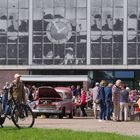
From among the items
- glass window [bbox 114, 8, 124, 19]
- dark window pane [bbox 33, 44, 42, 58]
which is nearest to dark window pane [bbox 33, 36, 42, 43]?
dark window pane [bbox 33, 44, 42, 58]

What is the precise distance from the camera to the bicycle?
57.1 ft

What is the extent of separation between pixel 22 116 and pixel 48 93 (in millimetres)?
13613

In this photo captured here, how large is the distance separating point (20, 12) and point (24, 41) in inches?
133

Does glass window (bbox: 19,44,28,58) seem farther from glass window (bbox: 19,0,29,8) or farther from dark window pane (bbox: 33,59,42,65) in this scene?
glass window (bbox: 19,0,29,8)

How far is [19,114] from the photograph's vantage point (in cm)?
1753

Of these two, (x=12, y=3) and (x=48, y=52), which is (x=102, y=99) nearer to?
(x=48, y=52)

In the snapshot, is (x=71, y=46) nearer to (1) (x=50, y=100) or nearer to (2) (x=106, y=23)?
(2) (x=106, y=23)

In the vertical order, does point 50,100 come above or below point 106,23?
below

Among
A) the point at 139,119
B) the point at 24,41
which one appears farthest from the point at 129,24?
the point at 139,119

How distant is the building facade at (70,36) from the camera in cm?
6844

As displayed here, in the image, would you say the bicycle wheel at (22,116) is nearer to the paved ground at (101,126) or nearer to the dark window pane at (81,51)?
the paved ground at (101,126)

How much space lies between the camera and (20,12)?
229ft

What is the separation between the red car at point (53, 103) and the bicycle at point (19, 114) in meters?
11.5

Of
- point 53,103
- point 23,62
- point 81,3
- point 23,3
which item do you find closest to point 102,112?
point 53,103
